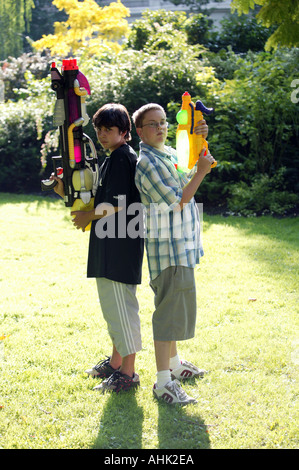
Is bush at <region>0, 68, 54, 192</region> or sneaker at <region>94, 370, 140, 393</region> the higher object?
bush at <region>0, 68, 54, 192</region>

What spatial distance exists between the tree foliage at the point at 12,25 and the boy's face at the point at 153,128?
17284mm

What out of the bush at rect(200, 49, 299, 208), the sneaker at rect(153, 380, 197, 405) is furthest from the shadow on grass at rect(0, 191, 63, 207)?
the sneaker at rect(153, 380, 197, 405)

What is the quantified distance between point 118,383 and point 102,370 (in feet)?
0.80

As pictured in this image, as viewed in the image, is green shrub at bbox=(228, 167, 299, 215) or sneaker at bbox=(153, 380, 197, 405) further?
green shrub at bbox=(228, 167, 299, 215)

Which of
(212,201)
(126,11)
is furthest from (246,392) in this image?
(126,11)

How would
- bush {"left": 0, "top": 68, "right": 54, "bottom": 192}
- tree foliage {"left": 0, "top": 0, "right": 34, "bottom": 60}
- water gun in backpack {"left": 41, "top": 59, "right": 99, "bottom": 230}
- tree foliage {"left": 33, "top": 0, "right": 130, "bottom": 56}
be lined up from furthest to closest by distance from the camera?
tree foliage {"left": 0, "top": 0, "right": 34, "bottom": 60} < tree foliage {"left": 33, "top": 0, "right": 130, "bottom": 56} < bush {"left": 0, "top": 68, "right": 54, "bottom": 192} < water gun in backpack {"left": 41, "top": 59, "right": 99, "bottom": 230}

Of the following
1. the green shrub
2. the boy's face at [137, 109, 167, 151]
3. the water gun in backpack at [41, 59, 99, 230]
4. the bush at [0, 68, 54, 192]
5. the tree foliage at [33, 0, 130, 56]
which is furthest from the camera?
the tree foliage at [33, 0, 130, 56]

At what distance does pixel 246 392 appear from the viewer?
3.12 m

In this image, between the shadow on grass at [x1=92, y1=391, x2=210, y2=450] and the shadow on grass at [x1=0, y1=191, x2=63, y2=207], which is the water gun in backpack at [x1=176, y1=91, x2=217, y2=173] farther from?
the shadow on grass at [x1=0, y1=191, x2=63, y2=207]

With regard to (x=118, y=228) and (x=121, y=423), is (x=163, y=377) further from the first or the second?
(x=118, y=228)

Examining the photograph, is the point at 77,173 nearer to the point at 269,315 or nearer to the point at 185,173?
the point at 185,173

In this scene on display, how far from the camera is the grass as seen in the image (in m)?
2.75

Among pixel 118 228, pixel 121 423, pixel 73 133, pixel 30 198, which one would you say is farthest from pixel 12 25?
pixel 121 423

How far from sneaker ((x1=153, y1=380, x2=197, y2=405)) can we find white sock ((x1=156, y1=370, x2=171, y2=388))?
0.02 metres
